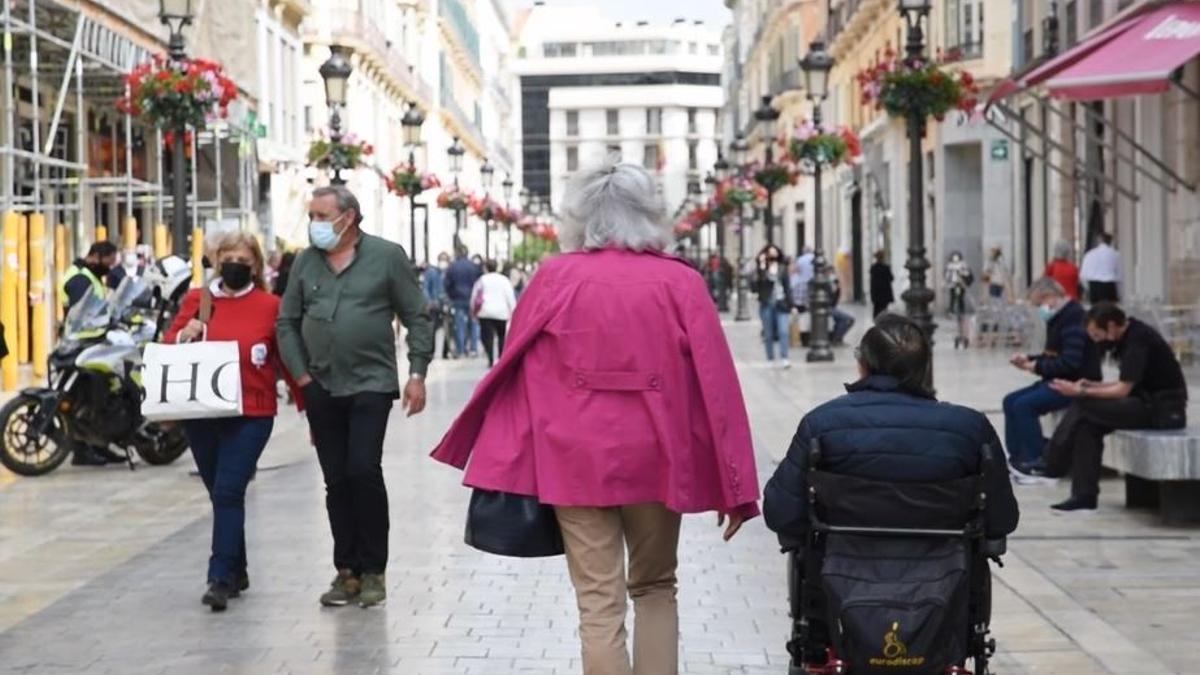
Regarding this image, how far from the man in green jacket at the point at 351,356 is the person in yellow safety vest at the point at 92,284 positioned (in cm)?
667

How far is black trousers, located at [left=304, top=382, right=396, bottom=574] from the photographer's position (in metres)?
9.10

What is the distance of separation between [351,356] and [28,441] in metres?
6.85

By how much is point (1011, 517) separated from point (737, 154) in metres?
47.9

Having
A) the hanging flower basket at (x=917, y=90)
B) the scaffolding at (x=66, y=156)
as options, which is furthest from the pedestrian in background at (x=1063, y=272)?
the scaffolding at (x=66, y=156)

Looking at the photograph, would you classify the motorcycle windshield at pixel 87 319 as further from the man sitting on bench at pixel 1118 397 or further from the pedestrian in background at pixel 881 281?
the pedestrian in background at pixel 881 281

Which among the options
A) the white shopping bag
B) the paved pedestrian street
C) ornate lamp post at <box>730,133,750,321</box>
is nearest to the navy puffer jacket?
the paved pedestrian street

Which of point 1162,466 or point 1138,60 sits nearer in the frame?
point 1162,466

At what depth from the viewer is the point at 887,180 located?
5516cm

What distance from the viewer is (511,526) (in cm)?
612

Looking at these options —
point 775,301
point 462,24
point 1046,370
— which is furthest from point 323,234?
point 462,24

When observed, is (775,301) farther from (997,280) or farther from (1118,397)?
(1118,397)

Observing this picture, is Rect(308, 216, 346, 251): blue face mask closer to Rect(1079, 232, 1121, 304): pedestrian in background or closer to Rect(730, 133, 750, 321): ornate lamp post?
Rect(1079, 232, 1121, 304): pedestrian in background

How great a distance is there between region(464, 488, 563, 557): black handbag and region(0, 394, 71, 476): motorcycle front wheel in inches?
376

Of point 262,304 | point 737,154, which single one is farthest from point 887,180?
point 262,304
